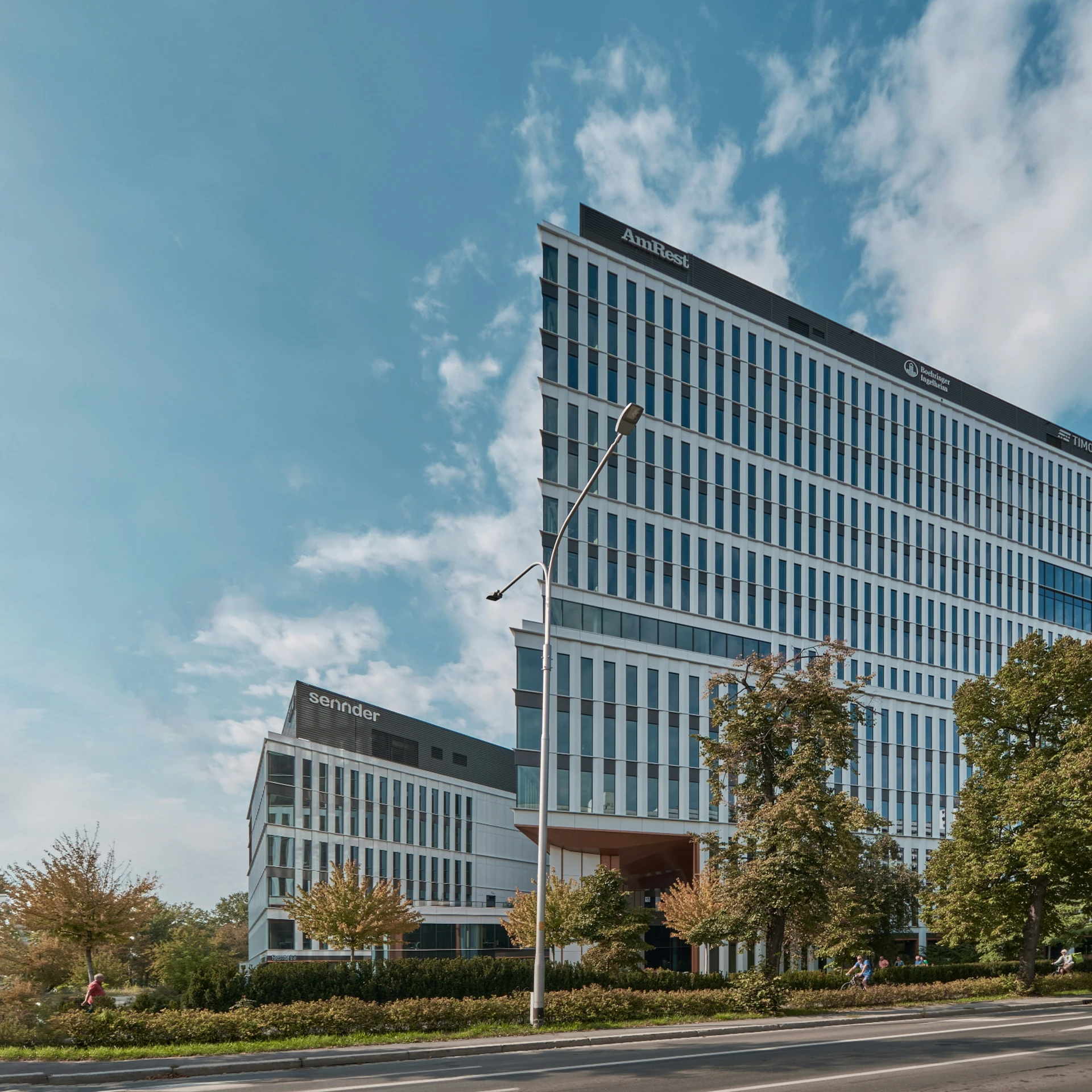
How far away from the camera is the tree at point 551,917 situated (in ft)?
113

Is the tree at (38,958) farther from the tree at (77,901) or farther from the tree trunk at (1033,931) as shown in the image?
the tree trunk at (1033,931)

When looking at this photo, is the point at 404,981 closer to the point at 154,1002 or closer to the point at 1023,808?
the point at 154,1002

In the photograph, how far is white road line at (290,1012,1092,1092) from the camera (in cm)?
1408

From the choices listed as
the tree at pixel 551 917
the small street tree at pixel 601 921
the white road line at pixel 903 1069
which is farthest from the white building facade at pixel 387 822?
the white road line at pixel 903 1069

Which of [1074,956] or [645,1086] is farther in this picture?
[1074,956]

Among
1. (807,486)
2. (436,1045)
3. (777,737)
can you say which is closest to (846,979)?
(777,737)

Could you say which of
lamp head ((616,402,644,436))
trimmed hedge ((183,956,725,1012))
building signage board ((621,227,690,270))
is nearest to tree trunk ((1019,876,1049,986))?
trimmed hedge ((183,956,725,1012))

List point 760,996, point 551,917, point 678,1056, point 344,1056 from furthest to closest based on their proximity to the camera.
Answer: point 551,917 < point 760,996 < point 678,1056 < point 344,1056

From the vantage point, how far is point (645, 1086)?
1398cm

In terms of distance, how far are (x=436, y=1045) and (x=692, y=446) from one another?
42.0 metres

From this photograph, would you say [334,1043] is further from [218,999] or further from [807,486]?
[807,486]

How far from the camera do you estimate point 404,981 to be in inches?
1017

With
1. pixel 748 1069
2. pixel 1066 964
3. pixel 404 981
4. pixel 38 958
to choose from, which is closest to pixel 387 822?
pixel 38 958

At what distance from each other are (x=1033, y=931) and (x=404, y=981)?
2079 cm
